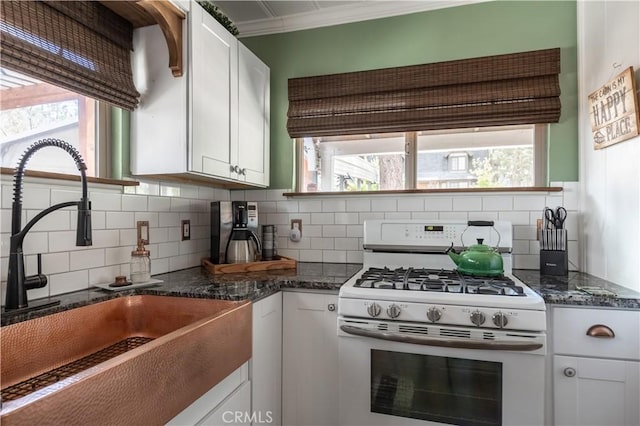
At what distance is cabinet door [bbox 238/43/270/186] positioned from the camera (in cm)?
203

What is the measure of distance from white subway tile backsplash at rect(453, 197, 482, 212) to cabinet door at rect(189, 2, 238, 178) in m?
1.30

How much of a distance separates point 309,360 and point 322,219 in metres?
0.94

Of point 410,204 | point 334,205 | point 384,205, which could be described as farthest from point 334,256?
point 410,204

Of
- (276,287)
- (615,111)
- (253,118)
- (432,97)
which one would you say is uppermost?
(432,97)

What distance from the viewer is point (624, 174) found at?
1.55 metres

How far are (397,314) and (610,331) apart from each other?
0.78 m

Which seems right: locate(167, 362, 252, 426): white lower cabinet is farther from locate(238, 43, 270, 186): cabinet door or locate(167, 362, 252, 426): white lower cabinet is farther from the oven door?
locate(238, 43, 270, 186): cabinet door

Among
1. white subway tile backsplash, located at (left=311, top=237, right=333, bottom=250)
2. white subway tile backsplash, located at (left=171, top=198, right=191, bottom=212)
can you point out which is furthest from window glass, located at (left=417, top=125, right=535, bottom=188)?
white subway tile backsplash, located at (left=171, top=198, right=191, bottom=212)

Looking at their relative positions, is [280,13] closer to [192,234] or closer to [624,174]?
[192,234]

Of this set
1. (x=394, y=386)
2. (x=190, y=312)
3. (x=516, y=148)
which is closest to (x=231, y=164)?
(x=190, y=312)

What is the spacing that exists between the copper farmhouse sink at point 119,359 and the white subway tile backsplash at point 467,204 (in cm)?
138

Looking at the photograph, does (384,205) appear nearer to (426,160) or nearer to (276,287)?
(426,160)

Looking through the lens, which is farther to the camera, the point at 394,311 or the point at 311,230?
the point at 311,230

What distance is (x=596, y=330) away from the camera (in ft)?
4.47
